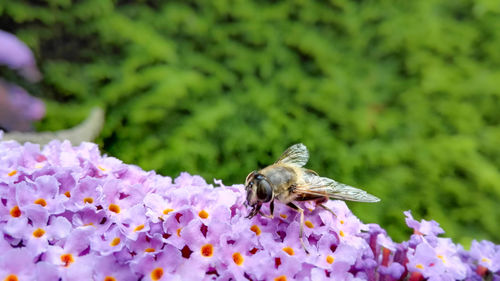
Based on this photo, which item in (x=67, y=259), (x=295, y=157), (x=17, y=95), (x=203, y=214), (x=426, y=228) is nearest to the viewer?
(x=67, y=259)

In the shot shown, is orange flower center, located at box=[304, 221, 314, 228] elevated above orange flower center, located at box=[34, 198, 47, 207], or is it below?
above

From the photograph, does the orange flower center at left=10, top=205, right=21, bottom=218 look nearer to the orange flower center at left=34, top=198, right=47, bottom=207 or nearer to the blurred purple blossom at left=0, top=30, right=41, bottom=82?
the orange flower center at left=34, top=198, right=47, bottom=207

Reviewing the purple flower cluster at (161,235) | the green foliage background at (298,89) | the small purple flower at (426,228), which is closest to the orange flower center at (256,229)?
the purple flower cluster at (161,235)

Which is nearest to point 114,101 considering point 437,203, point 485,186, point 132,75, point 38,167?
point 132,75

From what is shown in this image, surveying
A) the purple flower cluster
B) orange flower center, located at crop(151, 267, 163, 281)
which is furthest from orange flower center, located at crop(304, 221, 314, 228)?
orange flower center, located at crop(151, 267, 163, 281)

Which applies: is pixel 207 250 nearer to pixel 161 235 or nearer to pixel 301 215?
pixel 161 235

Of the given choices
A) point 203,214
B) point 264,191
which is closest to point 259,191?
point 264,191

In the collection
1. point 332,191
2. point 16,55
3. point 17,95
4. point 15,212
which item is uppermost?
point 332,191
